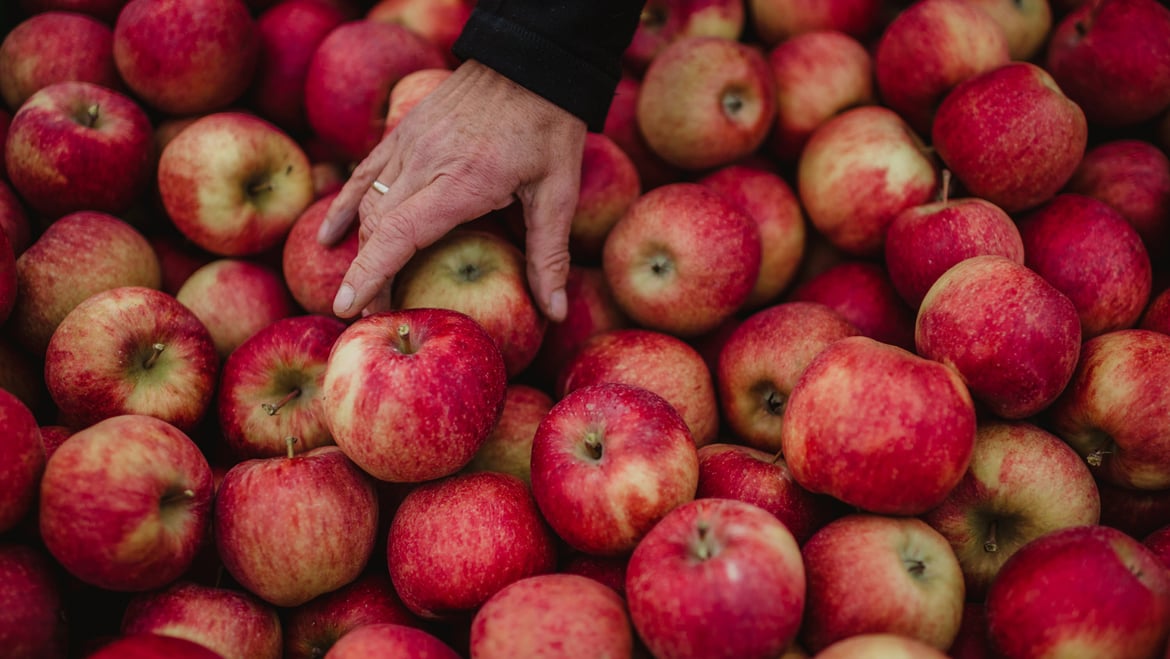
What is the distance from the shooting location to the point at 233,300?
2.14m

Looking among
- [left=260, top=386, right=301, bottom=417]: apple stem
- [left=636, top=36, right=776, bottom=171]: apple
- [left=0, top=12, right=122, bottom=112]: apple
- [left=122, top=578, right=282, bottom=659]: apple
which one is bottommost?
[left=122, top=578, right=282, bottom=659]: apple

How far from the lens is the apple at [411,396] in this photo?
5.01 ft

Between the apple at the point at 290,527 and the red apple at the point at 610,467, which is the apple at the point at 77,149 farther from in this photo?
the red apple at the point at 610,467

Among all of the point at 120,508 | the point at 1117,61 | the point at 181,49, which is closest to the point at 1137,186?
the point at 1117,61

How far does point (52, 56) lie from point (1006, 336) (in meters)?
2.54

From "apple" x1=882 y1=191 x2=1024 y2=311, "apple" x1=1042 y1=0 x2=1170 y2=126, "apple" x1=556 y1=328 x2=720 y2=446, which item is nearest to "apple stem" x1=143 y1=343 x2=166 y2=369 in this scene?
"apple" x1=556 y1=328 x2=720 y2=446

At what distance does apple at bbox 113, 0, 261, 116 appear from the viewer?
2291 mm

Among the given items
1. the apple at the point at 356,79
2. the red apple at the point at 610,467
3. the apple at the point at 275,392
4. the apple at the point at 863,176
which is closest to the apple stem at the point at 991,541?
the red apple at the point at 610,467

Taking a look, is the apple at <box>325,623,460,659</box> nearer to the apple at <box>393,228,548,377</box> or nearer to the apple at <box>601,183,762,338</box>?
the apple at <box>393,228,548,377</box>

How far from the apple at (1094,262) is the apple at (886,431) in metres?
0.66

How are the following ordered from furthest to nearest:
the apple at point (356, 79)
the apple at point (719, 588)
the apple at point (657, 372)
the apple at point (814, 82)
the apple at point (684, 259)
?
the apple at point (814, 82), the apple at point (356, 79), the apple at point (684, 259), the apple at point (657, 372), the apple at point (719, 588)

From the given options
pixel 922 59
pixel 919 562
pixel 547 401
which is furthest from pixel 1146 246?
pixel 547 401

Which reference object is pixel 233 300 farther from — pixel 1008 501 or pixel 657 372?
pixel 1008 501

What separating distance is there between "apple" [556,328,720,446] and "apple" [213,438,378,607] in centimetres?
62
